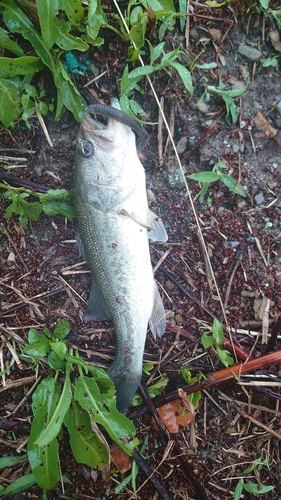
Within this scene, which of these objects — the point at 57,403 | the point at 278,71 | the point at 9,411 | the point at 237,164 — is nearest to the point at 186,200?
the point at 237,164

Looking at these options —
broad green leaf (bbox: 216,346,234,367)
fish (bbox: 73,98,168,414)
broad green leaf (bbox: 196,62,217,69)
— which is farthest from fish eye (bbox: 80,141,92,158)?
broad green leaf (bbox: 216,346,234,367)

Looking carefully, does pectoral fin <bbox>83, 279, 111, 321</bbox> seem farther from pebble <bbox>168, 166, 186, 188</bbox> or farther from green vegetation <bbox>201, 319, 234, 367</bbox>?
pebble <bbox>168, 166, 186, 188</bbox>

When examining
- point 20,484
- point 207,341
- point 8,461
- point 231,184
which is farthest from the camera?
point 231,184

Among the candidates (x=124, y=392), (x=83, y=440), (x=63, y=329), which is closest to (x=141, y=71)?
(x=63, y=329)

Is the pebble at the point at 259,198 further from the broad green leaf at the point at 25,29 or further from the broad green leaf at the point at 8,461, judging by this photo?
the broad green leaf at the point at 8,461

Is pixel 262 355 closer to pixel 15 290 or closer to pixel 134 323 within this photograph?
pixel 134 323

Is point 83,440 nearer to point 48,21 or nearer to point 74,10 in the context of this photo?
point 48,21
